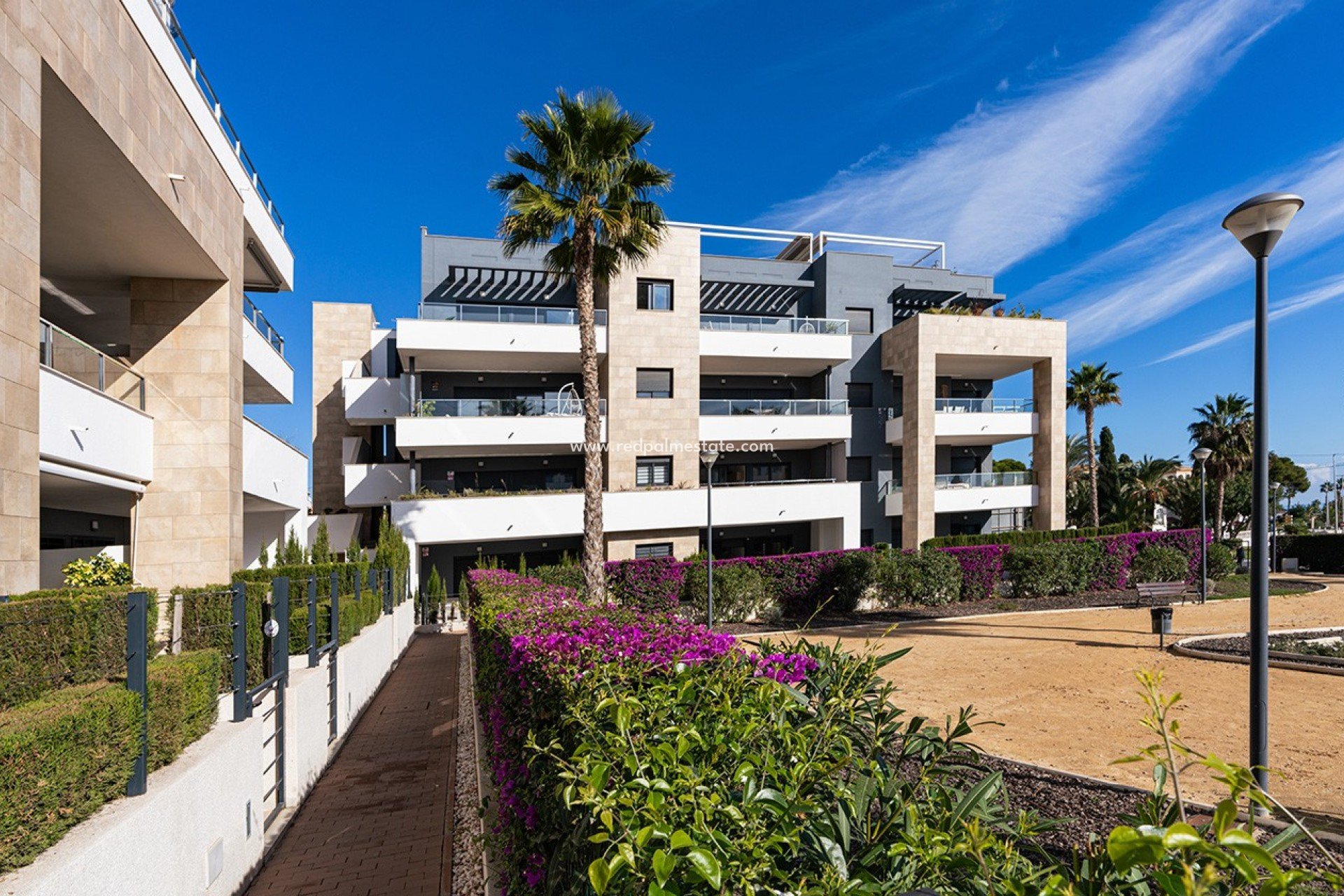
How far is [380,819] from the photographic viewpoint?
702 cm

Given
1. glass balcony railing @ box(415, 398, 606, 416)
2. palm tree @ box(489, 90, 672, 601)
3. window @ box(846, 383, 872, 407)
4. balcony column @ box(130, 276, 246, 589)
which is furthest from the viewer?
window @ box(846, 383, 872, 407)

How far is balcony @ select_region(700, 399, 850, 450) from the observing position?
83.8 ft

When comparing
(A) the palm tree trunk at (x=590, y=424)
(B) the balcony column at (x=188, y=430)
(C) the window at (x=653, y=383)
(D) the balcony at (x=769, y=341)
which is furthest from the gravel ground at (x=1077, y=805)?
(D) the balcony at (x=769, y=341)

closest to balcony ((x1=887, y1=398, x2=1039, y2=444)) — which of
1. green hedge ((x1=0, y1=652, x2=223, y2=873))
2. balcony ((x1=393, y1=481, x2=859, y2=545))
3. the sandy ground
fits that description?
balcony ((x1=393, y1=481, x2=859, y2=545))

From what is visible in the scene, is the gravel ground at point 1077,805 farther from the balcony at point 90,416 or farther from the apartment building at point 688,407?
the apartment building at point 688,407

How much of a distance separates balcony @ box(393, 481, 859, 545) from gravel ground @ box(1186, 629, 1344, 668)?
13.0 m

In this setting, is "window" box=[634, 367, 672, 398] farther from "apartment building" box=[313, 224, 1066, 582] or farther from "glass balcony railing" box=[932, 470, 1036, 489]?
"glass balcony railing" box=[932, 470, 1036, 489]

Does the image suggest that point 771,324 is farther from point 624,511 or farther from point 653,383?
point 624,511

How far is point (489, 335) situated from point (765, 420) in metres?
10.7

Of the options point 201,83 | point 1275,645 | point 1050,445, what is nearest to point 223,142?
point 201,83

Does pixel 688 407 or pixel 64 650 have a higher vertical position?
pixel 688 407

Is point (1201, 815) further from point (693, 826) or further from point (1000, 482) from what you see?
point (1000, 482)

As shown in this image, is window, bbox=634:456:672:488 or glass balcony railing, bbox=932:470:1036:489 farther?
glass balcony railing, bbox=932:470:1036:489

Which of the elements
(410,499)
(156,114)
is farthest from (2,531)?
(410,499)
